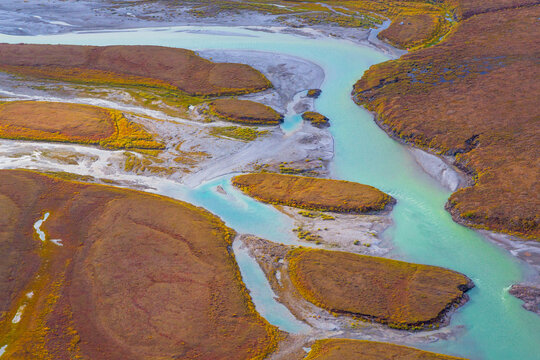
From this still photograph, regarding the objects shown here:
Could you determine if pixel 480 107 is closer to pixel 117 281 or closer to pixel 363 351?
pixel 363 351

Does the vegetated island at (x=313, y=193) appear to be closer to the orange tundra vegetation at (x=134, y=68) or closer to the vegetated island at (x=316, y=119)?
the vegetated island at (x=316, y=119)

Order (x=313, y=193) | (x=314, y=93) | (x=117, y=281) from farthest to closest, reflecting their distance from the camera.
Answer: (x=314, y=93) → (x=313, y=193) → (x=117, y=281)

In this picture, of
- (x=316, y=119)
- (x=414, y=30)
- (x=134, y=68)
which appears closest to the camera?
(x=316, y=119)

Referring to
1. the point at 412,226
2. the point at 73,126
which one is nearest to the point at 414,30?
the point at 412,226

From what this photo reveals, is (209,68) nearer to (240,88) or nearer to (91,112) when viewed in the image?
(240,88)

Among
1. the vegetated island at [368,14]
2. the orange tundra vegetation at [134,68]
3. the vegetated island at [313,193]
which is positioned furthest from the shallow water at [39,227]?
the vegetated island at [368,14]

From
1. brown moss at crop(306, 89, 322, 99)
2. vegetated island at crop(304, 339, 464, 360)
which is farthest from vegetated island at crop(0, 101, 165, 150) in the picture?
vegetated island at crop(304, 339, 464, 360)

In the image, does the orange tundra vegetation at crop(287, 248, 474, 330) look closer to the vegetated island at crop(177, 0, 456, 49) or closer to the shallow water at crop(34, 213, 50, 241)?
the shallow water at crop(34, 213, 50, 241)
